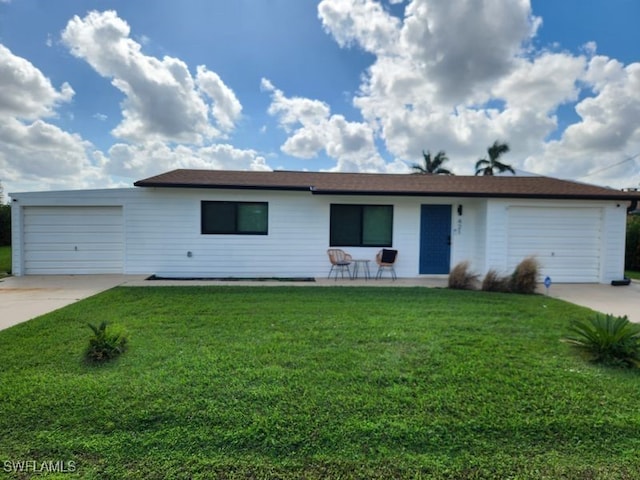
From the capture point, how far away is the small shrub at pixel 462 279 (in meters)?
8.03

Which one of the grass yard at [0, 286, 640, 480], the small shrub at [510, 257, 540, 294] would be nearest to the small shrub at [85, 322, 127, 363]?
the grass yard at [0, 286, 640, 480]

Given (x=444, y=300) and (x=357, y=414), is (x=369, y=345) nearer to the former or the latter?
(x=357, y=414)

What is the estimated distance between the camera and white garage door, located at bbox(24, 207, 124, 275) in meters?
9.27

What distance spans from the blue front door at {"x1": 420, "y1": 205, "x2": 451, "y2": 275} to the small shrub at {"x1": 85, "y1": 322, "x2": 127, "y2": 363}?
8.12m

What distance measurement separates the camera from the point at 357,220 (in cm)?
961

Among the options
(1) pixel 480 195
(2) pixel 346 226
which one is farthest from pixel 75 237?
(1) pixel 480 195

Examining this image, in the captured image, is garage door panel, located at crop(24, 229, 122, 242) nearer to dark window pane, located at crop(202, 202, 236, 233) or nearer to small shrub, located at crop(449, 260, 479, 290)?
dark window pane, located at crop(202, 202, 236, 233)

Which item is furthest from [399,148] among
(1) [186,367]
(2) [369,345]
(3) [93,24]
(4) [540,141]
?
(1) [186,367]

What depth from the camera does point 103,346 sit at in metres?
3.57

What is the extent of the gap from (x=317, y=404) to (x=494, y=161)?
29.9 m

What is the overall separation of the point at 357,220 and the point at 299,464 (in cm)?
789

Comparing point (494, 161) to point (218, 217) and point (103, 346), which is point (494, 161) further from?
point (103, 346)

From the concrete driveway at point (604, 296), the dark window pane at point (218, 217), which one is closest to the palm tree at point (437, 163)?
the concrete driveway at point (604, 296)

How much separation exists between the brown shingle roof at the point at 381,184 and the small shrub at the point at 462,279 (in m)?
2.19
